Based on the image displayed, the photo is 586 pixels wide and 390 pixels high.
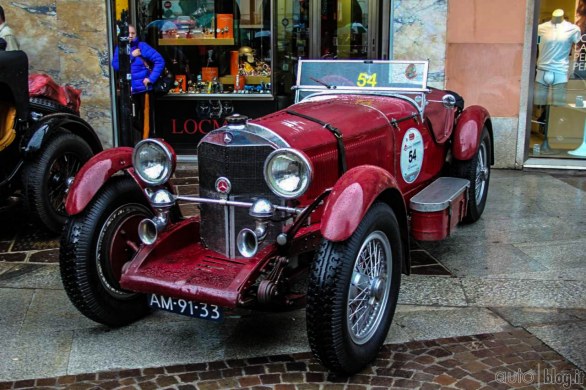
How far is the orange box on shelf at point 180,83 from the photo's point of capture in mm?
9469

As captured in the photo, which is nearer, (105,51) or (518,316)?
(518,316)

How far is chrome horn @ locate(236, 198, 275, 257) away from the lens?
3.65 meters

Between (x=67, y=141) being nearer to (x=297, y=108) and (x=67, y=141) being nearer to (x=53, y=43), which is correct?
(x=297, y=108)

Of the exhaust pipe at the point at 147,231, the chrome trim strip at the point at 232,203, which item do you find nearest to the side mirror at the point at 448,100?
the chrome trim strip at the point at 232,203

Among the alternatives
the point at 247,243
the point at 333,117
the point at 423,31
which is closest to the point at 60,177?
the point at 333,117

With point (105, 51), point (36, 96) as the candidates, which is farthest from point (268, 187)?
point (105, 51)

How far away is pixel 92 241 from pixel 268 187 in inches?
41.5

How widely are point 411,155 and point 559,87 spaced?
4605mm

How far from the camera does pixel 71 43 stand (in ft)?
28.3

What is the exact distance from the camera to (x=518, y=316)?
440 centimetres

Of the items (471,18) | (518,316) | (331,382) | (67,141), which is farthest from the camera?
(471,18)

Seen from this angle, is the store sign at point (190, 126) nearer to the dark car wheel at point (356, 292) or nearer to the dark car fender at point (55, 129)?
the dark car fender at point (55, 129)

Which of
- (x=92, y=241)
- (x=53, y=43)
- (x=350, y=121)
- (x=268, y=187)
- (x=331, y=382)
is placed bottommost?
(x=331, y=382)

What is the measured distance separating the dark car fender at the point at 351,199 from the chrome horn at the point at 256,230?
34 cm
